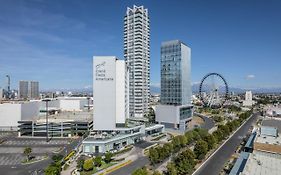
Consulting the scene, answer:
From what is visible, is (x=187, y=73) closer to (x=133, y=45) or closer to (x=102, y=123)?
(x=133, y=45)

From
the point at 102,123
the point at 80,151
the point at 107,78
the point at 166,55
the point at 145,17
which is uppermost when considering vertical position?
the point at 145,17

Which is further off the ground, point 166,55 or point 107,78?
point 166,55

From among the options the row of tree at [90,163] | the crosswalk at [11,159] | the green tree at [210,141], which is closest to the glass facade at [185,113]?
the green tree at [210,141]

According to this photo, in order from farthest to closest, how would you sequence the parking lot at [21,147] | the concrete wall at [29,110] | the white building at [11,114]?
the concrete wall at [29,110] → the white building at [11,114] → the parking lot at [21,147]

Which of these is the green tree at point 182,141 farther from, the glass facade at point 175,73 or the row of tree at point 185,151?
the glass facade at point 175,73

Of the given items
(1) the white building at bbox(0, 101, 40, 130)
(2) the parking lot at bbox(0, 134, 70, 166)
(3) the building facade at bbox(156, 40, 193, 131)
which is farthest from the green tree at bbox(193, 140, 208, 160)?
(1) the white building at bbox(0, 101, 40, 130)

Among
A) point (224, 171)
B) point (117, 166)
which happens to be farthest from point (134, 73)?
point (224, 171)
